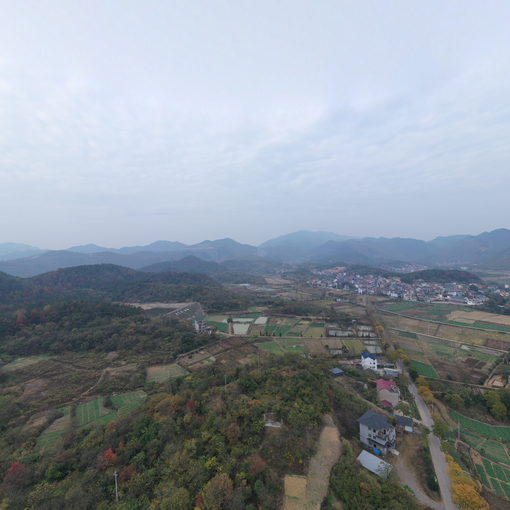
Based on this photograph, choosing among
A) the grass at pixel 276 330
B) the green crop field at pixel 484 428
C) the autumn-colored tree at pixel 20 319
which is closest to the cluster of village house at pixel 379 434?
the green crop field at pixel 484 428

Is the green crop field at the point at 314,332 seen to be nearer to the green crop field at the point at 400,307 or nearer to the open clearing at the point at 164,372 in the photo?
the open clearing at the point at 164,372

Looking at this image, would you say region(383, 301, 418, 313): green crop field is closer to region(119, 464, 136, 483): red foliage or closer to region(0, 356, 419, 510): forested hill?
region(0, 356, 419, 510): forested hill

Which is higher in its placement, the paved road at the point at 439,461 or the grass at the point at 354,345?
the paved road at the point at 439,461

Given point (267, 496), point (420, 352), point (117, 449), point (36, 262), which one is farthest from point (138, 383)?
point (36, 262)

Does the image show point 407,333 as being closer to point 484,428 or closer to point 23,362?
point 484,428

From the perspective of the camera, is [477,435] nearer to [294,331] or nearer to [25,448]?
[294,331]

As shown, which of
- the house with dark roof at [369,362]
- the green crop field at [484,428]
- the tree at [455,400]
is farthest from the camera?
the house with dark roof at [369,362]

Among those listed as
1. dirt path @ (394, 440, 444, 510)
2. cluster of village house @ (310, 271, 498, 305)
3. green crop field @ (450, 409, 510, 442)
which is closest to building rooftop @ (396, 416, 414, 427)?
dirt path @ (394, 440, 444, 510)

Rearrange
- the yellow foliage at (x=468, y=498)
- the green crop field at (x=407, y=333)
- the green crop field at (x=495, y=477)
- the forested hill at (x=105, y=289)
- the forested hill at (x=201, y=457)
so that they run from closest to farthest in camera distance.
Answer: the forested hill at (x=201, y=457) < the yellow foliage at (x=468, y=498) < the green crop field at (x=495, y=477) < the green crop field at (x=407, y=333) < the forested hill at (x=105, y=289)
